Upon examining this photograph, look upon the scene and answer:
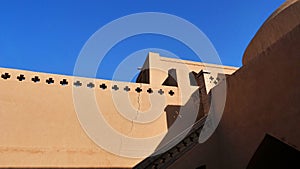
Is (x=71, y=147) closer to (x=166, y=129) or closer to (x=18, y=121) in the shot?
(x=18, y=121)

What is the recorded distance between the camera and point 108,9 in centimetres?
669

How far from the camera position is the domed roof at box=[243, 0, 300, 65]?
6191mm

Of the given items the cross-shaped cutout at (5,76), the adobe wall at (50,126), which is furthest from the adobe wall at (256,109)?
the cross-shaped cutout at (5,76)

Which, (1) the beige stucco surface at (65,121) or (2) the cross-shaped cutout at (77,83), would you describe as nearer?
(1) the beige stucco surface at (65,121)

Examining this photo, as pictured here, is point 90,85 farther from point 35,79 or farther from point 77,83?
point 35,79

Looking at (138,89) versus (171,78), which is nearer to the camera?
(138,89)

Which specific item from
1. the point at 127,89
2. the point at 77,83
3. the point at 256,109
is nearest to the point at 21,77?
the point at 77,83

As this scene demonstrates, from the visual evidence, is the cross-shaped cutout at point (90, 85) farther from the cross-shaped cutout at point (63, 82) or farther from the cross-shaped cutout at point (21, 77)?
the cross-shaped cutout at point (21, 77)

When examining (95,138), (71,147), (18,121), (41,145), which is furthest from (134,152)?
(18,121)

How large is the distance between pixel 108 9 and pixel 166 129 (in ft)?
11.5

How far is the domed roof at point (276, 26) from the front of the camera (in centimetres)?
619

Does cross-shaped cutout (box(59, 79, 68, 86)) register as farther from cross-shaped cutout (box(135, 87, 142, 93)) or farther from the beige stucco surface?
cross-shaped cutout (box(135, 87, 142, 93))

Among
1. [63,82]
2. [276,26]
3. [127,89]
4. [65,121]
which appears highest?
[276,26]

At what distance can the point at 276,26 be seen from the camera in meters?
6.62
